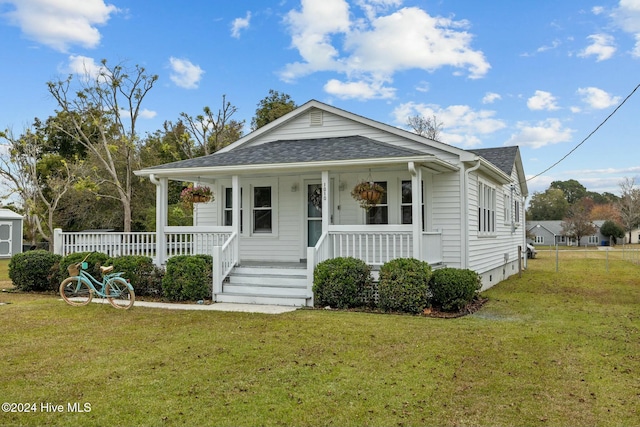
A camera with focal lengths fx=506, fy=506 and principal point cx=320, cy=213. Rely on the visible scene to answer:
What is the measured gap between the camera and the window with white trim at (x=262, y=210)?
13.0 meters

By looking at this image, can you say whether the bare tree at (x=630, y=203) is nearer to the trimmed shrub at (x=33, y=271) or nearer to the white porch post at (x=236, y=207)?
the white porch post at (x=236, y=207)

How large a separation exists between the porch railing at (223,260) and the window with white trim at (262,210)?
1.83 meters

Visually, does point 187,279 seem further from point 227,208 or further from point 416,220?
point 416,220

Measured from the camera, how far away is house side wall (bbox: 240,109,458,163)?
1256 cm

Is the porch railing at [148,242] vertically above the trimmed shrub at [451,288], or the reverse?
the porch railing at [148,242]

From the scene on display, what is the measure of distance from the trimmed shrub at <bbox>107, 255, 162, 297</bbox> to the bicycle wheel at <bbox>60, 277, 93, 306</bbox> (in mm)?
860

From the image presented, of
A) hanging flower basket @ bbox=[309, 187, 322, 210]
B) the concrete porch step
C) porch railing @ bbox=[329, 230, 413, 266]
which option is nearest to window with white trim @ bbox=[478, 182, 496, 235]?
porch railing @ bbox=[329, 230, 413, 266]

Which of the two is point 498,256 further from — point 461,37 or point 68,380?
point 68,380

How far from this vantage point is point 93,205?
2995 cm

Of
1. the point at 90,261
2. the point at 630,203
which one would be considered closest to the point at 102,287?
the point at 90,261

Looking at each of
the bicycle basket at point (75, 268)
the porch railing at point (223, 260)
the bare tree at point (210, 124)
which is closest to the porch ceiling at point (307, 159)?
the porch railing at point (223, 260)

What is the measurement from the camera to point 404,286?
358 inches

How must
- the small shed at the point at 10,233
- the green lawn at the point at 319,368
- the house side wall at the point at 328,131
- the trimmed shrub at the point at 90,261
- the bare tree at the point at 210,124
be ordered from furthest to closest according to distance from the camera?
the small shed at the point at 10,233 < the bare tree at the point at 210,124 < the house side wall at the point at 328,131 < the trimmed shrub at the point at 90,261 < the green lawn at the point at 319,368

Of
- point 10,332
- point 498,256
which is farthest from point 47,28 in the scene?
point 498,256
